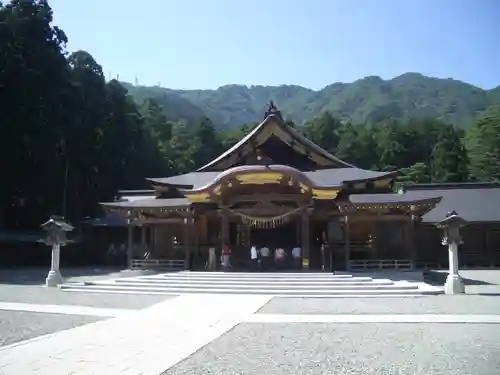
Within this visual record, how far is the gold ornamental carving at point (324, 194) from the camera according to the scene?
19.9 metres

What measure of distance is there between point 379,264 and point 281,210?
4.64 m

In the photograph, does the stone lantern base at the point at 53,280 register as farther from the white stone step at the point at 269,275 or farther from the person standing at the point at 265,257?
the person standing at the point at 265,257

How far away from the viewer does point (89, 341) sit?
8086 millimetres

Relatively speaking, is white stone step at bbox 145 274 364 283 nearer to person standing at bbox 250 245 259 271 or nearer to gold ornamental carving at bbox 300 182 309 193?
person standing at bbox 250 245 259 271

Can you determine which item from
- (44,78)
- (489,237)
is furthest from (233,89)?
(489,237)

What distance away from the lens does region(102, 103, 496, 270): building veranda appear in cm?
2009

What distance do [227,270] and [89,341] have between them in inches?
464

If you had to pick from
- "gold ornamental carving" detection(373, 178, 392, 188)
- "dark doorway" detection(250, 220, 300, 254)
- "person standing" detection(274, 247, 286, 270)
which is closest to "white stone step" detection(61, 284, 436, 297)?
"person standing" detection(274, 247, 286, 270)

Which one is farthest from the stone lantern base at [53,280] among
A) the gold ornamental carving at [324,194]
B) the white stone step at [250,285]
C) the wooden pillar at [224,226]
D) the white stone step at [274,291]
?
the gold ornamental carving at [324,194]

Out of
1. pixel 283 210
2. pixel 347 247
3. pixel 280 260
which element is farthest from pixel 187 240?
pixel 347 247

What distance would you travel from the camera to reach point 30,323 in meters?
9.99

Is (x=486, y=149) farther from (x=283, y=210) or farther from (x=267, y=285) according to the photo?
(x=267, y=285)

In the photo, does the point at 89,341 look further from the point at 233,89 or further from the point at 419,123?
the point at 233,89

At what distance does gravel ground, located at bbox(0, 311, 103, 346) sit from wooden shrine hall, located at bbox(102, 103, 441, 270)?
388 inches
